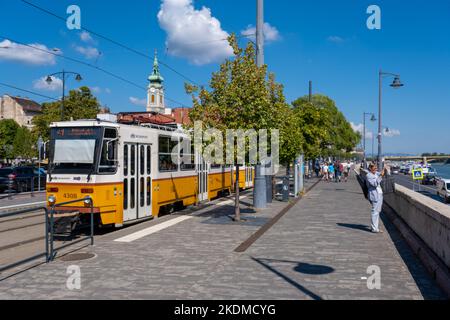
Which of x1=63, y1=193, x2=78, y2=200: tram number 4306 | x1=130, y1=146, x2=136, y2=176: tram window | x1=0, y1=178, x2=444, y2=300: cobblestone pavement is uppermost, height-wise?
x1=130, y1=146, x2=136, y2=176: tram window

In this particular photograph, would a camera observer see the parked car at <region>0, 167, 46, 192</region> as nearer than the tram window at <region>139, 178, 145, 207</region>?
No

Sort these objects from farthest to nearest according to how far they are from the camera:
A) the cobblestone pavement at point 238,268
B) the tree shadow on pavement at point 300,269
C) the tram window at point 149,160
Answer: the tram window at point 149,160, the tree shadow on pavement at point 300,269, the cobblestone pavement at point 238,268

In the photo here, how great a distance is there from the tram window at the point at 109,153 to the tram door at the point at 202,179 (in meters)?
6.85

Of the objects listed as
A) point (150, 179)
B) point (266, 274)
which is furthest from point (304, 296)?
point (150, 179)

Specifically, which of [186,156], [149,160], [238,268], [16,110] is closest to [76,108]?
[186,156]

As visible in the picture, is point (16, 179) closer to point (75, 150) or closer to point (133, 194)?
point (133, 194)

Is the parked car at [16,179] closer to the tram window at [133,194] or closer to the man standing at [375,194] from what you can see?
the tram window at [133,194]

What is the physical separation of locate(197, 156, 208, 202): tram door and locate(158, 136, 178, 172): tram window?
8.96ft

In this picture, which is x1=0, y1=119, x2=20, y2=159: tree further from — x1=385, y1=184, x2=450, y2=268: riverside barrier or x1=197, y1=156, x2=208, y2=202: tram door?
x1=385, y1=184, x2=450, y2=268: riverside barrier

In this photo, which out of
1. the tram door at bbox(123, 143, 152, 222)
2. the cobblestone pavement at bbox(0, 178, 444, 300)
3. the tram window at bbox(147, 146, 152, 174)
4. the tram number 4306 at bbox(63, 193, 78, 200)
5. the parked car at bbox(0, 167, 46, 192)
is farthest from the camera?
the parked car at bbox(0, 167, 46, 192)

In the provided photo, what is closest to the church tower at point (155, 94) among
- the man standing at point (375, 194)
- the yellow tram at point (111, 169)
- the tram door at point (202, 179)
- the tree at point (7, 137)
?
the tree at point (7, 137)

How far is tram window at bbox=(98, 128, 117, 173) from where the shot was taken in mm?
11484

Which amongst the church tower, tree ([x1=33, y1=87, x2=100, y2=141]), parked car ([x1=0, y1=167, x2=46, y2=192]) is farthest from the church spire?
parked car ([x1=0, y1=167, x2=46, y2=192])

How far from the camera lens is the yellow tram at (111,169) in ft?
37.1
